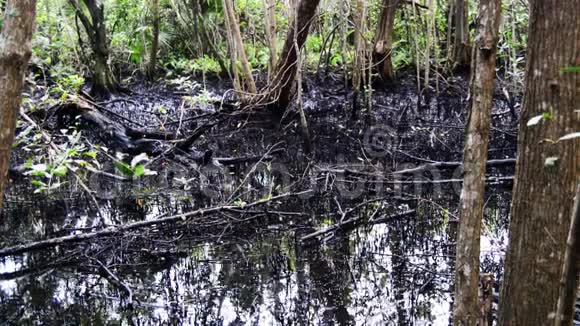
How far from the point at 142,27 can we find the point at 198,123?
3531mm

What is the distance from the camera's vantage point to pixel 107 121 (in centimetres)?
693

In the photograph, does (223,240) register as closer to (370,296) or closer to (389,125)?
(370,296)

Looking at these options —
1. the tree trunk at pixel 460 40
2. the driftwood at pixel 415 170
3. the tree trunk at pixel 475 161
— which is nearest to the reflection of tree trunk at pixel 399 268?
the driftwood at pixel 415 170

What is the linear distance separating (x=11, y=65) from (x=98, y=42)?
8262mm

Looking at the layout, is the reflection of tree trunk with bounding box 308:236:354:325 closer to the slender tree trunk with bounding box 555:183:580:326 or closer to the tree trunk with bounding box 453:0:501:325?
the tree trunk with bounding box 453:0:501:325

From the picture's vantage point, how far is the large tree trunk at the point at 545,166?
195cm

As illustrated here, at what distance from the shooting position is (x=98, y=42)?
30.4 feet

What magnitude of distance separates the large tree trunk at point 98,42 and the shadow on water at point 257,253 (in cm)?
364

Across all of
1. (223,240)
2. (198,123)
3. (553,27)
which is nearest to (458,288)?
(553,27)

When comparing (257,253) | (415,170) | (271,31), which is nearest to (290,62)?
(271,31)

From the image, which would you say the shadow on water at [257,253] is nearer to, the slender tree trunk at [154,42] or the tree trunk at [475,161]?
the tree trunk at [475,161]

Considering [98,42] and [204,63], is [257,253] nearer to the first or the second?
[98,42]

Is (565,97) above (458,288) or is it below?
above

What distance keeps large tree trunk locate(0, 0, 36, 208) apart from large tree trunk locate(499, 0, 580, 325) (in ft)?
5.38
